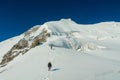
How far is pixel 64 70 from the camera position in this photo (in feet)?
113

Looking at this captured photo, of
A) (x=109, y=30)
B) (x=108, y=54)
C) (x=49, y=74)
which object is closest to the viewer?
(x=49, y=74)

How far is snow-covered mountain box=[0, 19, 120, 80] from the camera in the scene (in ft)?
107

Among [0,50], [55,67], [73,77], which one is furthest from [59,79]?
[0,50]

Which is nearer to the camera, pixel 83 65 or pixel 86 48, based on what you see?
pixel 83 65

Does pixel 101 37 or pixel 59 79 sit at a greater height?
pixel 101 37

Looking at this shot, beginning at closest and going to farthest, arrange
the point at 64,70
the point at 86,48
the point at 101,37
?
the point at 64,70 < the point at 86,48 < the point at 101,37

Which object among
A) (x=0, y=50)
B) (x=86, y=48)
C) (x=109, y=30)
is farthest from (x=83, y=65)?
(x=0, y=50)

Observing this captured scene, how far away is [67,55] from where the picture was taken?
47156 millimetres

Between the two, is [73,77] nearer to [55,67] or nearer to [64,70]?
[64,70]

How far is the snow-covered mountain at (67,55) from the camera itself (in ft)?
107

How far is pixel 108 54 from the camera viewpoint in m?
60.5

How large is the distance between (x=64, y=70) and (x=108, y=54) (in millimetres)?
28243

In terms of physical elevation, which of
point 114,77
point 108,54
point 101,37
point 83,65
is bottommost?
point 114,77

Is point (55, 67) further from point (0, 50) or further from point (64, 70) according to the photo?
point (0, 50)
